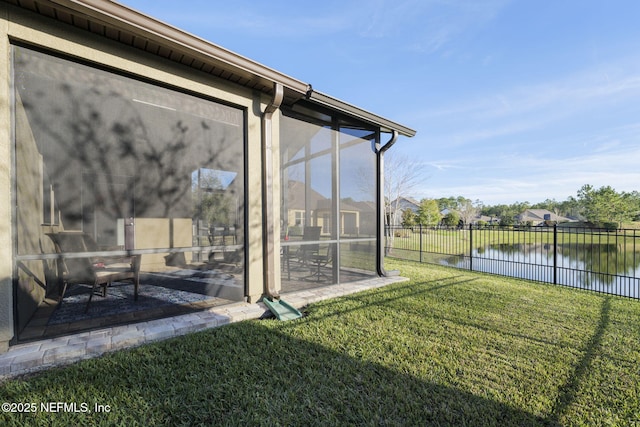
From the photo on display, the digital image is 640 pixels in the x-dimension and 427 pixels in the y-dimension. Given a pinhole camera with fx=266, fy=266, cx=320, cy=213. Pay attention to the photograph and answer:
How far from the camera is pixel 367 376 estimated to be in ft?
6.89

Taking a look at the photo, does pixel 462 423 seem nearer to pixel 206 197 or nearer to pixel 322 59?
pixel 206 197

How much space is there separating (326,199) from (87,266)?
3.36 meters

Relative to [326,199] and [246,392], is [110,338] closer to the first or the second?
[246,392]

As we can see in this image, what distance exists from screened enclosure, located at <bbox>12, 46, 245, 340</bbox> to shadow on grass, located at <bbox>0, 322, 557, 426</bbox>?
1.11m

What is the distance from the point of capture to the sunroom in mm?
2432

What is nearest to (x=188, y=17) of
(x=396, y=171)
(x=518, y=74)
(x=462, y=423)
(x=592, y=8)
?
(x=462, y=423)

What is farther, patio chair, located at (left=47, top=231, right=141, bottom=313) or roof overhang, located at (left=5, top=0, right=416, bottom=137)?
patio chair, located at (left=47, top=231, right=141, bottom=313)

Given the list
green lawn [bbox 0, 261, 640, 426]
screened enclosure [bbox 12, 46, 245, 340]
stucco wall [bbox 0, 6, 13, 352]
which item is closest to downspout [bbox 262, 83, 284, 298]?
screened enclosure [bbox 12, 46, 245, 340]

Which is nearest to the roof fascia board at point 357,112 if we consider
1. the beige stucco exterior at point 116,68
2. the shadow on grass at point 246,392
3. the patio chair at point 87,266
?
the beige stucco exterior at point 116,68

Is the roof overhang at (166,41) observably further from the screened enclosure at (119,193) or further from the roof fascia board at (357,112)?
the screened enclosure at (119,193)

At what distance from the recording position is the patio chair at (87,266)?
2777mm

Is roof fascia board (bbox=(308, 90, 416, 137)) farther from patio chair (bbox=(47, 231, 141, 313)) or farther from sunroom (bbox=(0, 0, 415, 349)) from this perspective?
patio chair (bbox=(47, 231, 141, 313))

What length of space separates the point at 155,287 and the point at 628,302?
24.8ft

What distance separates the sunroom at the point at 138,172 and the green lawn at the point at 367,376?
98cm
